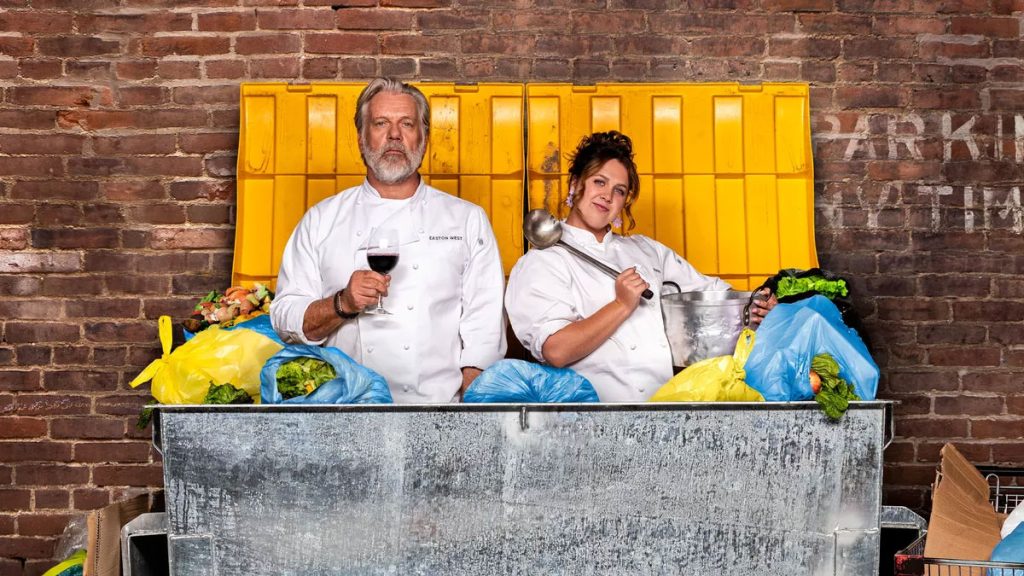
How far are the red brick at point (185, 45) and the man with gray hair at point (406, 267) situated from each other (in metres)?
1.04

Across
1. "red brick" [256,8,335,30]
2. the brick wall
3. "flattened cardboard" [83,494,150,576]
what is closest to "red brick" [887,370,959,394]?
the brick wall

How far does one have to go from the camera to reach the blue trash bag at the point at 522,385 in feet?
7.34

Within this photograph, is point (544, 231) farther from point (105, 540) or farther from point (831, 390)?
point (105, 540)

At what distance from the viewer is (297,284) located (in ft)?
→ 9.73

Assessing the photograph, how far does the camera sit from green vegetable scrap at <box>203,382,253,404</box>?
86.9 inches

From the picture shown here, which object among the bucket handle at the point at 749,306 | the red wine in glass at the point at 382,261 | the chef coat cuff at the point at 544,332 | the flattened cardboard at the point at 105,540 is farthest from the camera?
the chef coat cuff at the point at 544,332

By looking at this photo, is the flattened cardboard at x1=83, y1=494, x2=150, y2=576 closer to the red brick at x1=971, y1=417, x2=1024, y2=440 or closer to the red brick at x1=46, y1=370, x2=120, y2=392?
the red brick at x1=46, y1=370, x2=120, y2=392

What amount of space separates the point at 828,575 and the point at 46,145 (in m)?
3.29

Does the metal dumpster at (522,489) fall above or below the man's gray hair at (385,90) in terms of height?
below

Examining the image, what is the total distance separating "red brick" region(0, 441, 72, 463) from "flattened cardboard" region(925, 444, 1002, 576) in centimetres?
319

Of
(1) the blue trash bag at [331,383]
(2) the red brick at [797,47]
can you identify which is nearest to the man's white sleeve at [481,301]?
(1) the blue trash bag at [331,383]

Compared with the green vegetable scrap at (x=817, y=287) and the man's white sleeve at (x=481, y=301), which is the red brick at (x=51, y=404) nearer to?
the man's white sleeve at (x=481, y=301)

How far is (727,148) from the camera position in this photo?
3756mm

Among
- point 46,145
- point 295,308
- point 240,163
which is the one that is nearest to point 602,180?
point 295,308
